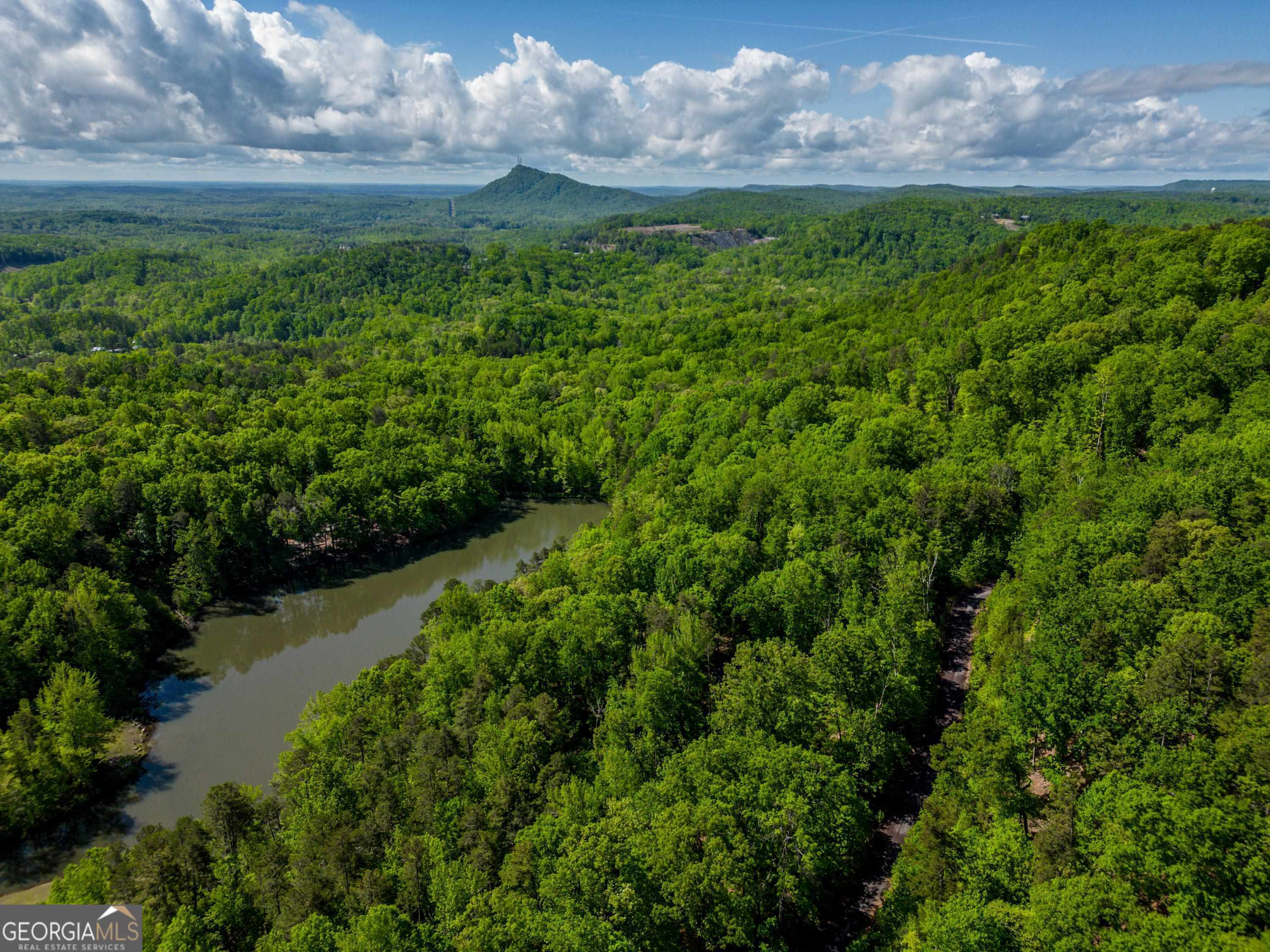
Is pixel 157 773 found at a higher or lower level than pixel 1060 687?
lower

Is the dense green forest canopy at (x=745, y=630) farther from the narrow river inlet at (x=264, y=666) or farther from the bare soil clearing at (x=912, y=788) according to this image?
the narrow river inlet at (x=264, y=666)

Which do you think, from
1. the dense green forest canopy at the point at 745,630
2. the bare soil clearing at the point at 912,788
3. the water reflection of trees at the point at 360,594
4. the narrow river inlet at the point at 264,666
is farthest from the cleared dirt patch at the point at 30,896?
the bare soil clearing at the point at 912,788

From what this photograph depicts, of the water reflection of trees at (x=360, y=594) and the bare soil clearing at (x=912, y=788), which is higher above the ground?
the bare soil clearing at (x=912, y=788)

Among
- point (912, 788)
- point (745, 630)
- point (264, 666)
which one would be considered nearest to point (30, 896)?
point (264, 666)

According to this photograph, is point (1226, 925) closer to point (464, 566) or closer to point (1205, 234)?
point (464, 566)

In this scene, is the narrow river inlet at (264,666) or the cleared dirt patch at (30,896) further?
the narrow river inlet at (264,666)

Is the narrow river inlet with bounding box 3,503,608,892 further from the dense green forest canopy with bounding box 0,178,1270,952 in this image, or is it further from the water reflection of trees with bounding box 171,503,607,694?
the dense green forest canopy with bounding box 0,178,1270,952

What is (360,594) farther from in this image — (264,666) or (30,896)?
(30,896)

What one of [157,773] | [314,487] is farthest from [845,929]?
[314,487]
